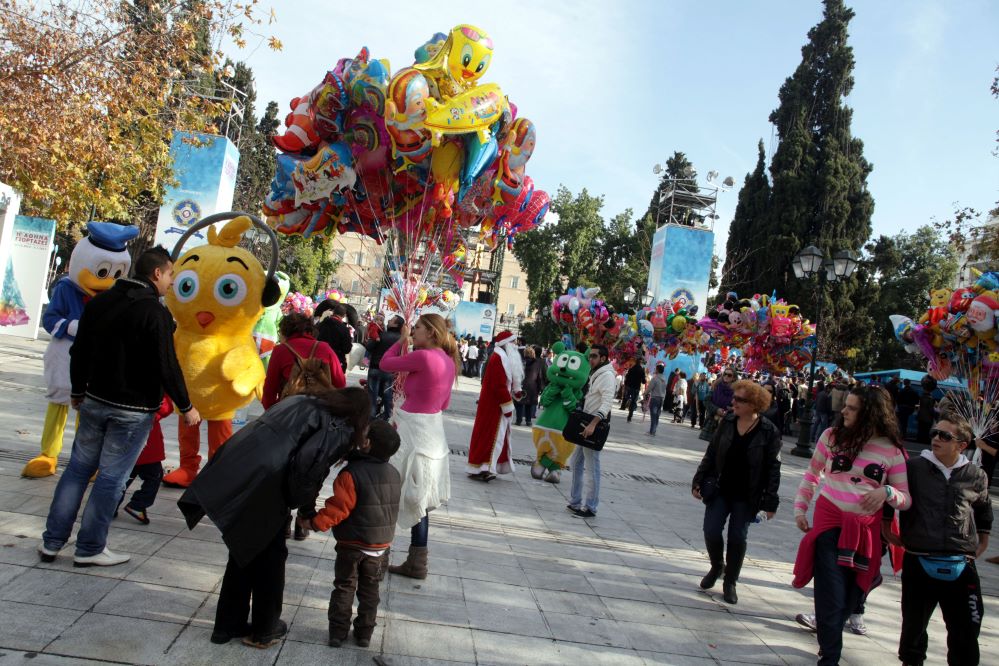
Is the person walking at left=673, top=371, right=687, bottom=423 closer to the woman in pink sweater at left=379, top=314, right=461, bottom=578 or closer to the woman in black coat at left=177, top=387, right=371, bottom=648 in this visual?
the woman in pink sweater at left=379, top=314, right=461, bottom=578

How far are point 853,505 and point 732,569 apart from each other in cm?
131

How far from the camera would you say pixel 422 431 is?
4.71m

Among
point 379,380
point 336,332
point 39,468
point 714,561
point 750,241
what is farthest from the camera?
point 750,241

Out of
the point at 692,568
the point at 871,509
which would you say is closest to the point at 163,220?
the point at 692,568

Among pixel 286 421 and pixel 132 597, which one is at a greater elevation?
pixel 286 421

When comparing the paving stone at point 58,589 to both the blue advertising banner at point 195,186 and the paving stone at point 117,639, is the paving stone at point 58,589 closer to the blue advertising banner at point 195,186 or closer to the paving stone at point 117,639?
the paving stone at point 117,639

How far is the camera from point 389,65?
1270 centimetres

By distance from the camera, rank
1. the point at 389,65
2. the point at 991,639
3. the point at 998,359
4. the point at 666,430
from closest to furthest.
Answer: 1. the point at 991,639
2. the point at 998,359
3. the point at 389,65
4. the point at 666,430

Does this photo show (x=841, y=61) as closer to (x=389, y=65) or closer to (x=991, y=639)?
(x=389, y=65)

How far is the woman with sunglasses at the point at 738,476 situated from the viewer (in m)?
5.14

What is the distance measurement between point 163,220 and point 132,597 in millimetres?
18733

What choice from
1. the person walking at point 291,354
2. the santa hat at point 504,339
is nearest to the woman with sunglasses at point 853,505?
the person walking at point 291,354

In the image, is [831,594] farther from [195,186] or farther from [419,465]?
[195,186]

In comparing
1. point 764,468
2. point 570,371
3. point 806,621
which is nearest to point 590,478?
point 570,371
